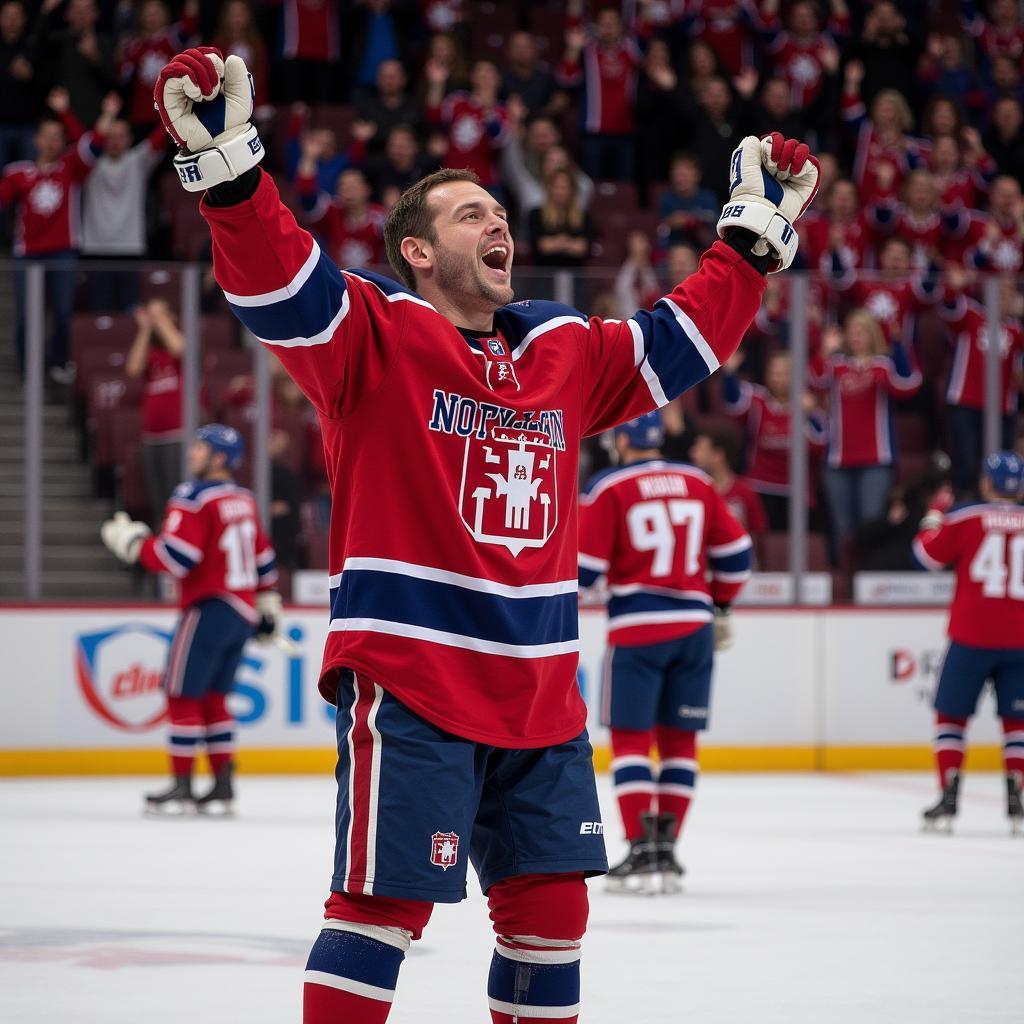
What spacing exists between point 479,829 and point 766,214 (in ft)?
3.75

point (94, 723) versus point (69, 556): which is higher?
point (69, 556)

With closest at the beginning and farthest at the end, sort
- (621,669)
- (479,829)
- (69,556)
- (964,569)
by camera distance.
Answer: (479,829)
(621,669)
(964,569)
(69,556)

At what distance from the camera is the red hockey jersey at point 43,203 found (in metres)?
11.1

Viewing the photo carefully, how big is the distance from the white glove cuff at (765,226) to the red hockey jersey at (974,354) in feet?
26.7

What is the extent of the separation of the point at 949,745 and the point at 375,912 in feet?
19.2

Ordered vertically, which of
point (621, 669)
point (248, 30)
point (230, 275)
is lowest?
point (621, 669)

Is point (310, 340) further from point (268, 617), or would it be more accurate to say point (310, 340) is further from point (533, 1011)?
point (268, 617)

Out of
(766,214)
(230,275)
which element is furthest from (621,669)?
(230,275)

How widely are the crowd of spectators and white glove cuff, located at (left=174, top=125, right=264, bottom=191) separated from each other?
7672 mm

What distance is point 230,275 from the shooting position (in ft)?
8.55

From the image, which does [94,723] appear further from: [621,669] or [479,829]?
[479,829]

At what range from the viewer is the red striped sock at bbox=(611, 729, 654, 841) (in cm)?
629

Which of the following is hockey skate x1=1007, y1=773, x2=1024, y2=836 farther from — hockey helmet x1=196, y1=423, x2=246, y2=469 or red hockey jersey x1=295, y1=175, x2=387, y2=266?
red hockey jersey x1=295, y1=175, x2=387, y2=266

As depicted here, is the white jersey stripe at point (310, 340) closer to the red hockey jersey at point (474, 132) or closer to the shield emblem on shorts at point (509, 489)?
the shield emblem on shorts at point (509, 489)
